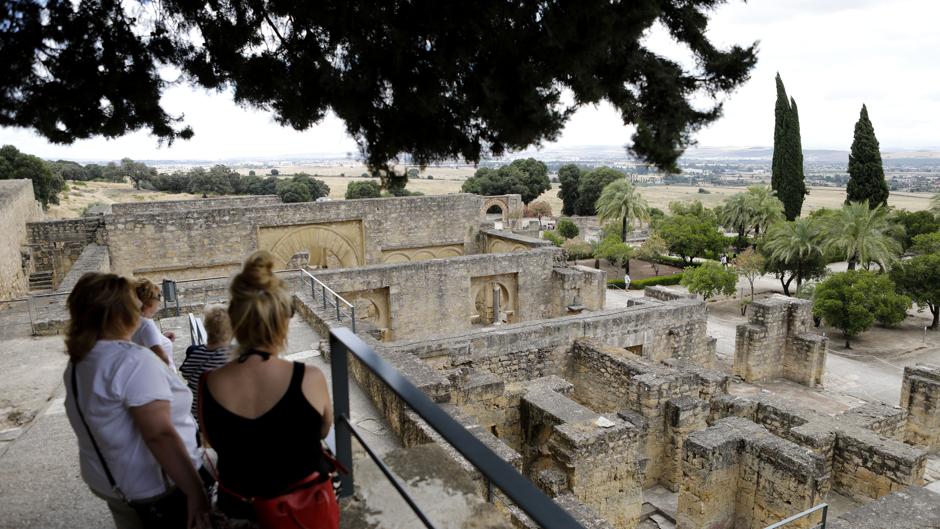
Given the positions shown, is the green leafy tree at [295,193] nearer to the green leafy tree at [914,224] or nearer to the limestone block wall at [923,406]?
the green leafy tree at [914,224]

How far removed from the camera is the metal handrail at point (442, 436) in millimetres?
1286

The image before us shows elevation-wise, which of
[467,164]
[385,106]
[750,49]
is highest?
[750,49]

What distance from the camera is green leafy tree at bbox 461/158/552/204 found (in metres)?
56.7

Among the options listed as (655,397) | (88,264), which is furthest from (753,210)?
(88,264)

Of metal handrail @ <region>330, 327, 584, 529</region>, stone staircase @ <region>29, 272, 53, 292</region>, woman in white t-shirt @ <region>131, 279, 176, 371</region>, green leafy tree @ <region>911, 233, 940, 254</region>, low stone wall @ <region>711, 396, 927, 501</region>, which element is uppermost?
metal handrail @ <region>330, 327, 584, 529</region>

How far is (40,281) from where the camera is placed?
1573 centimetres

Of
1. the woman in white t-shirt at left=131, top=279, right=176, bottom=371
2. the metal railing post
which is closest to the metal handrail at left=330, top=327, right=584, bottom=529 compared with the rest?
the metal railing post

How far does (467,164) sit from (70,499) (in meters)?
4.03

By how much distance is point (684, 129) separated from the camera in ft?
15.0

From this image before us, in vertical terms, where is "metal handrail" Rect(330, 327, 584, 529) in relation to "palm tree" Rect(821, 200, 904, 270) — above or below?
above

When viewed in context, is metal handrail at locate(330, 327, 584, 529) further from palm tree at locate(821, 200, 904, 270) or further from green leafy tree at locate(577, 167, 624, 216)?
green leafy tree at locate(577, 167, 624, 216)


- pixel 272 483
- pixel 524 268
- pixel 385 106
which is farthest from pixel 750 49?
pixel 524 268

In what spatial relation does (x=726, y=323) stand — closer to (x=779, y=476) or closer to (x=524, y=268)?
A: (x=524, y=268)

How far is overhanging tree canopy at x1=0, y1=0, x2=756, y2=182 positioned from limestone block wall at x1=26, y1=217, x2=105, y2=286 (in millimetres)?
12774
